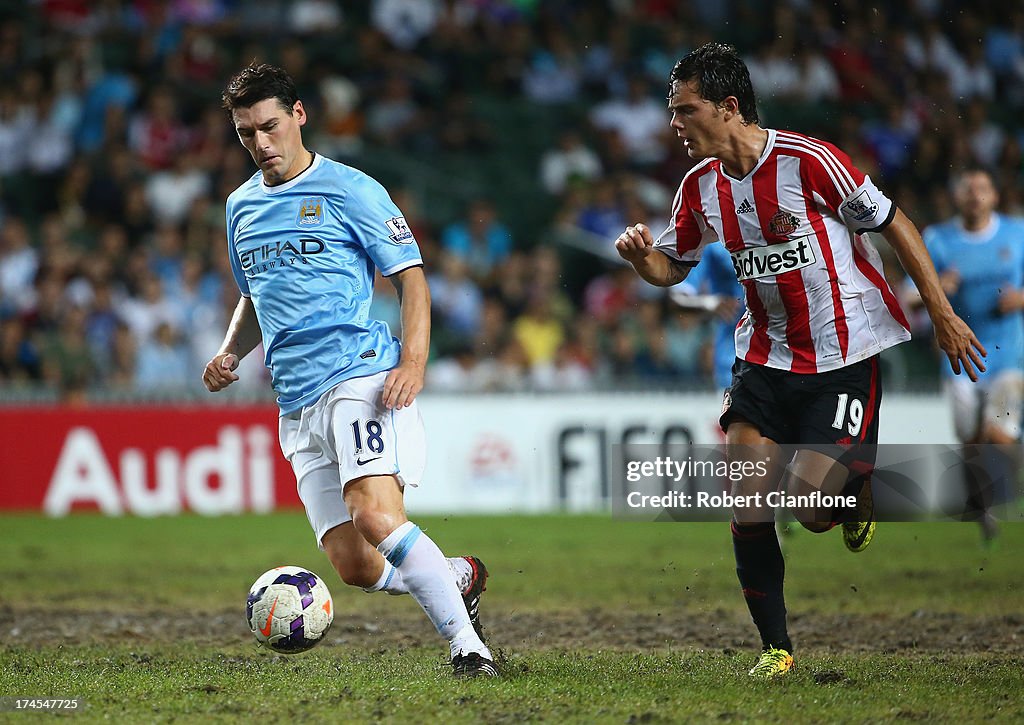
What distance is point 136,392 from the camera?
13.6 meters

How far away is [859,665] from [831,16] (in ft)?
18.4

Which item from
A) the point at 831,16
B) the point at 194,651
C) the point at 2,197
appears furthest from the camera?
the point at 2,197

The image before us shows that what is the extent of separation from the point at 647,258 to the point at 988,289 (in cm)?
453

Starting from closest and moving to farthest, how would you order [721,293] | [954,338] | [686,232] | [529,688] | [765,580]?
[529,688], [954,338], [765,580], [686,232], [721,293]

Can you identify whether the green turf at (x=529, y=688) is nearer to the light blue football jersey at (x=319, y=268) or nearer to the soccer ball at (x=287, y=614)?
the soccer ball at (x=287, y=614)

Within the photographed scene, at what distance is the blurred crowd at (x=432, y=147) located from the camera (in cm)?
1299

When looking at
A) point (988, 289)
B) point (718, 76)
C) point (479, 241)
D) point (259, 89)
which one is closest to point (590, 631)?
point (718, 76)

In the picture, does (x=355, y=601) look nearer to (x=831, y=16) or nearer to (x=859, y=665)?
(x=859, y=665)

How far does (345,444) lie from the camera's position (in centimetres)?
528

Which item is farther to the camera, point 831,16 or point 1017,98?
point 1017,98

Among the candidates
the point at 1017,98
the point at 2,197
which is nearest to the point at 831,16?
the point at 1017,98

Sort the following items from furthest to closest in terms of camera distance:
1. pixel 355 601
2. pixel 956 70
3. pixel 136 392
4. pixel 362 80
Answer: pixel 362 80
pixel 136 392
pixel 956 70
pixel 355 601

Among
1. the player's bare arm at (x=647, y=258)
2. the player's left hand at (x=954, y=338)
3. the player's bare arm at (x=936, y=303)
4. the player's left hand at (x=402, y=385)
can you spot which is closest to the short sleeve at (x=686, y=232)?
the player's bare arm at (x=647, y=258)

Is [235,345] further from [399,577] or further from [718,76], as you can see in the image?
[718,76]
